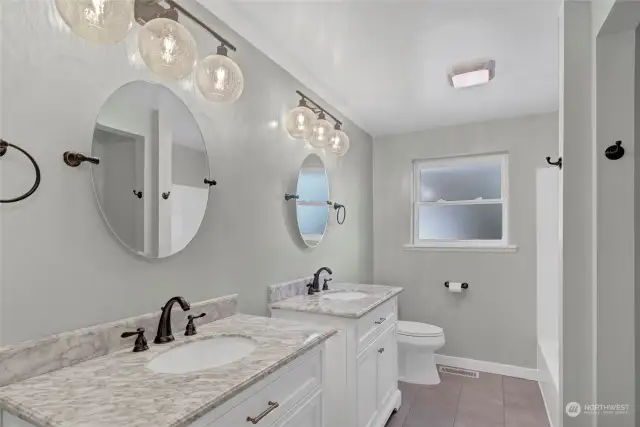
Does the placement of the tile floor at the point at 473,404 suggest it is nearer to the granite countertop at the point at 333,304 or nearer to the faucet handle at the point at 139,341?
the granite countertop at the point at 333,304

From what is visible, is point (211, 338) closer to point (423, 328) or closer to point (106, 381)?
point (106, 381)

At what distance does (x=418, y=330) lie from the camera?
9.77 ft

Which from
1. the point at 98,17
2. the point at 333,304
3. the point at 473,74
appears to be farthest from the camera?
the point at 473,74

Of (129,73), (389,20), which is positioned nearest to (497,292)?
(389,20)

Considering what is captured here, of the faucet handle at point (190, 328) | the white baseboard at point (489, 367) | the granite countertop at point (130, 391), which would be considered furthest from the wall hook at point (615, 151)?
the white baseboard at point (489, 367)

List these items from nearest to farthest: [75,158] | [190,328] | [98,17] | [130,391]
A: [130,391] < [98,17] < [75,158] < [190,328]

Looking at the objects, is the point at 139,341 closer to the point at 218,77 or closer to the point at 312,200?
the point at 218,77

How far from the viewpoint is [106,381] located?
0.92m

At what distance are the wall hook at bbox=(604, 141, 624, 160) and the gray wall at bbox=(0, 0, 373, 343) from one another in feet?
5.06

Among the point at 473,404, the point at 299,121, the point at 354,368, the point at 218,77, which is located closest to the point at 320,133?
the point at 299,121

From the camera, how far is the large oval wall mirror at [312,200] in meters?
2.29

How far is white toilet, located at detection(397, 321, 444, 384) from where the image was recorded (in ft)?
9.39

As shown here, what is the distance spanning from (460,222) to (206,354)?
9.32 feet

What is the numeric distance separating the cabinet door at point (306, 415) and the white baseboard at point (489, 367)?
2.36m
